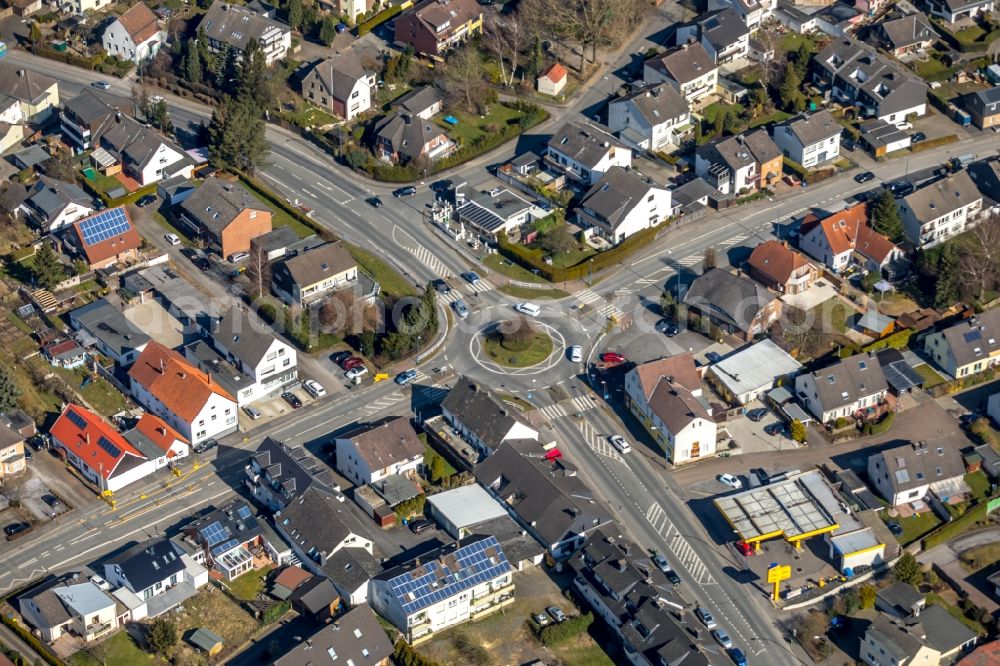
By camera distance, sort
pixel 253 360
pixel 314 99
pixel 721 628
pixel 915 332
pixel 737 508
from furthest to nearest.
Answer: pixel 314 99
pixel 915 332
pixel 253 360
pixel 737 508
pixel 721 628

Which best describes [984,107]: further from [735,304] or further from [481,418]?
[481,418]

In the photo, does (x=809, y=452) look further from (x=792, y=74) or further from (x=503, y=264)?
(x=792, y=74)

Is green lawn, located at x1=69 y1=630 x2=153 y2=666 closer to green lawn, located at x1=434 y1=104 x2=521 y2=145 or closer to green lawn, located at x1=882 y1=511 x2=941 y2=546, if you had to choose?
green lawn, located at x1=882 y1=511 x2=941 y2=546

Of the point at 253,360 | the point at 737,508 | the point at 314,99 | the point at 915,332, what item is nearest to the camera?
the point at 737,508

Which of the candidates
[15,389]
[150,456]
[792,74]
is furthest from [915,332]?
[15,389]

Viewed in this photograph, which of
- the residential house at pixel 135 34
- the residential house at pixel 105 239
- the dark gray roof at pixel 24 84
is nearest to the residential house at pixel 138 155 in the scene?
the dark gray roof at pixel 24 84

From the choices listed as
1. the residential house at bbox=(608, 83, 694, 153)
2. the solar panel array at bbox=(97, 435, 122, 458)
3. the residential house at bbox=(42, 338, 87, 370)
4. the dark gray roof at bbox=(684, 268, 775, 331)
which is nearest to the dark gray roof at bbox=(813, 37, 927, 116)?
the residential house at bbox=(608, 83, 694, 153)

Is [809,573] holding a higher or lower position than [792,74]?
lower
